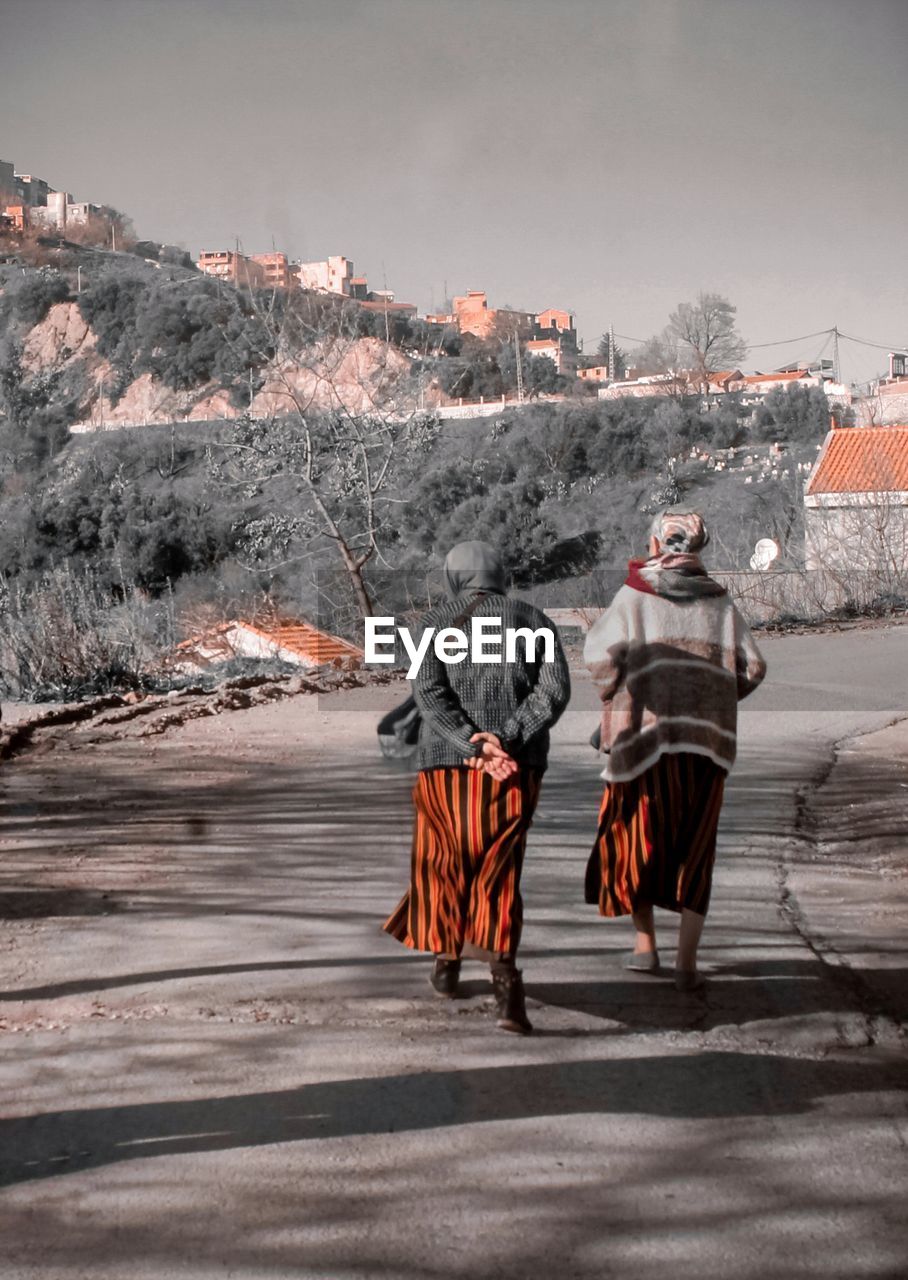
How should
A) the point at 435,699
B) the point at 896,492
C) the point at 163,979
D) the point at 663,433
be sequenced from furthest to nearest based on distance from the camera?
the point at 663,433 → the point at 896,492 → the point at 163,979 → the point at 435,699

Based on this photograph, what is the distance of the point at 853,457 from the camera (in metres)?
42.0

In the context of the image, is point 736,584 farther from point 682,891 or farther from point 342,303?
point 682,891

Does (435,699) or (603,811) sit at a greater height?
(435,699)

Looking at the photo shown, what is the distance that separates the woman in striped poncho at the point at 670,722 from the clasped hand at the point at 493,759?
0.65 m

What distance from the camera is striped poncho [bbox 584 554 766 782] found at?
556cm

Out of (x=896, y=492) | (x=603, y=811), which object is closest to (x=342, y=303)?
(x=896, y=492)

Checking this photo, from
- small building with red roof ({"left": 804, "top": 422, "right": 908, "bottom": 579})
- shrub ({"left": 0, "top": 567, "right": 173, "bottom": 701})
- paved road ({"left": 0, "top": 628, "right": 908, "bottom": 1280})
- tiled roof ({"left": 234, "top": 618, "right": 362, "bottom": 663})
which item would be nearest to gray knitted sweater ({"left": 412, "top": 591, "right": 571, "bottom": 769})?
paved road ({"left": 0, "top": 628, "right": 908, "bottom": 1280})

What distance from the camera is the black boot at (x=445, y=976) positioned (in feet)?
17.5

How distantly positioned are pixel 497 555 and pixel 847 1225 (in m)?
2.59

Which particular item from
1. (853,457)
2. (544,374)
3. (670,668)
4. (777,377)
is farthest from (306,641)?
(777,377)

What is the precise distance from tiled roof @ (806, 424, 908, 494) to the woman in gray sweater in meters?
27.0

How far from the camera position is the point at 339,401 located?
21516mm

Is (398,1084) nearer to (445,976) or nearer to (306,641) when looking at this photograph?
(445,976)

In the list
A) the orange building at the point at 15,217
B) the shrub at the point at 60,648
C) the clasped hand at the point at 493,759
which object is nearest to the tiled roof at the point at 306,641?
the shrub at the point at 60,648
